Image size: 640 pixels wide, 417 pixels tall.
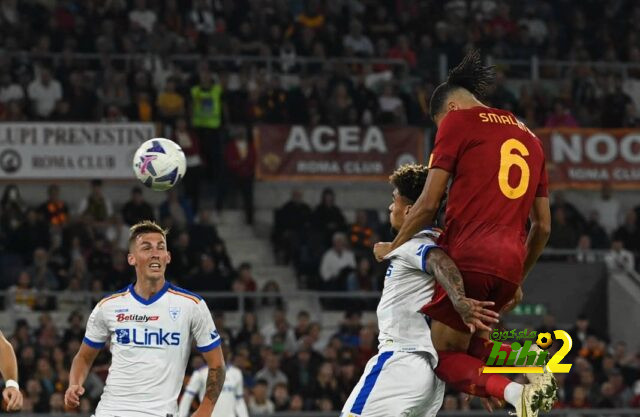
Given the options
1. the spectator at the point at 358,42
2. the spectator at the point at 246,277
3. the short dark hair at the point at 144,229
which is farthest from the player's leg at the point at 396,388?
the spectator at the point at 358,42

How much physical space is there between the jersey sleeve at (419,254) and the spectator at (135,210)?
13346mm

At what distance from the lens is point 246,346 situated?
18.5 meters

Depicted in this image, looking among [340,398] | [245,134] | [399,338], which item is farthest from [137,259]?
[245,134]

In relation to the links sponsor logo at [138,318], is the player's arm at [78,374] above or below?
below

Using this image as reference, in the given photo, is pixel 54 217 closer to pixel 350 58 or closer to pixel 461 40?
pixel 350 58

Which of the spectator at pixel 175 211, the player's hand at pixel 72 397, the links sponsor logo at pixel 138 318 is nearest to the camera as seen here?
the player's hand at pixel 72 397

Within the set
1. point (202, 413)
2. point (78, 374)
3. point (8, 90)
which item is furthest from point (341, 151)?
point (202, 413)

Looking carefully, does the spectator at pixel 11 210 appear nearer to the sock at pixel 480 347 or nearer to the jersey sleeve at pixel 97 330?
the jersey sleeve at pixel 97 330

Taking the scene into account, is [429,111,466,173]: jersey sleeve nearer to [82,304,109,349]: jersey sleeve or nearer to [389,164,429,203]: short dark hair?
[389,164,429,203]: short dark hair

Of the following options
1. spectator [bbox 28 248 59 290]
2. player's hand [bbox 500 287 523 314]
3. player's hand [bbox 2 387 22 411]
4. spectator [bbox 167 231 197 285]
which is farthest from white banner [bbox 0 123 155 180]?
player's hand [bbox 500 287 523 314]

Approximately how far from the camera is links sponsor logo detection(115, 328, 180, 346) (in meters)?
9.25

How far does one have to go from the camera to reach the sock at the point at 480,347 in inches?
302

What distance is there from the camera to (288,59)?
2344cm

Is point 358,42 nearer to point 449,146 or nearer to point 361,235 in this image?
point 361,235
